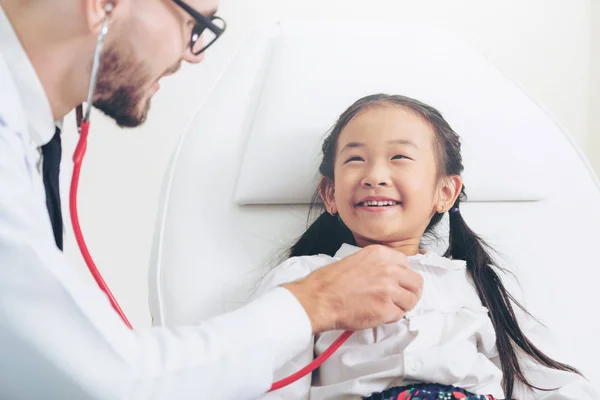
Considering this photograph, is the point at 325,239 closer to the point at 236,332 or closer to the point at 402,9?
the point at 236,332

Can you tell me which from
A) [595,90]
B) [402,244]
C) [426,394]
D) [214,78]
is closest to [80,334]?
[426,394]

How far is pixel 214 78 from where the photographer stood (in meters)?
1.88

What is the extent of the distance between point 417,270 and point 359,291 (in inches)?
9.7

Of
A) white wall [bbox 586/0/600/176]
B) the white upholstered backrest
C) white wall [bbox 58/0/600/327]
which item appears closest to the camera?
the white upholstered backrest

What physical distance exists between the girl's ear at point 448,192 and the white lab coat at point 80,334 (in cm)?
45

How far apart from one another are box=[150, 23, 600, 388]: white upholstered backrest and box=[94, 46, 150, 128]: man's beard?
0.32 metres

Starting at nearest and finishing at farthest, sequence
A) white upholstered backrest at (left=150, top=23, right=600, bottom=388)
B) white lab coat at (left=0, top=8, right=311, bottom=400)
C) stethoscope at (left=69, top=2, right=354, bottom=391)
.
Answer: white lab coat at (left=0, top=8, right=311, bottom=400)
stethoscope at (left=69, top=2, right=354, bottom=391)
white upholstered backrest at (left=150, top=23, right=600, bottom=388)

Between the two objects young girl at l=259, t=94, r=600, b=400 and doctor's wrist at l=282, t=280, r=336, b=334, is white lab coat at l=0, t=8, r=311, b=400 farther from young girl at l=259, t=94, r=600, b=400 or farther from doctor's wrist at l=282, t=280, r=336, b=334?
young girl at l=259, t=94, r=600, b=400

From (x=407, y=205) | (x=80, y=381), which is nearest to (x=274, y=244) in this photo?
(x=407, y=205)

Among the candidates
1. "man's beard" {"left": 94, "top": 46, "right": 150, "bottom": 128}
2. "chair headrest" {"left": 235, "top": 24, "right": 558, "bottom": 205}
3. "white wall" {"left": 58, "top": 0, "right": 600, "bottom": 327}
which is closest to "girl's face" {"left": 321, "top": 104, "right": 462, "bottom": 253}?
"chair headrest" {"left": 235, "top": 24, "right": 558, "bottom": 205}

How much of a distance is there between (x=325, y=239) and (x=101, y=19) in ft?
1.97

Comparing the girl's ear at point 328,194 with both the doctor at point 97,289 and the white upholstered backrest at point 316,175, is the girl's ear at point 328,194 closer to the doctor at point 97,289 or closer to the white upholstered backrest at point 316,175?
the white upholstered backrest at point 316,175

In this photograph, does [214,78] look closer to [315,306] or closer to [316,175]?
[316,175]

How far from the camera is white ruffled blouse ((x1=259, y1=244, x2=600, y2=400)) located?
1.00 meters
